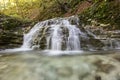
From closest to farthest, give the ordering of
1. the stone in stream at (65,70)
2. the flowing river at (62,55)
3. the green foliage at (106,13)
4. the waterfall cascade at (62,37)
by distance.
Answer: the stone in stream at (65,70) → the flowing river at (62,55) → the waterfall cascade at (62,37) → the green foliage at (106,13)

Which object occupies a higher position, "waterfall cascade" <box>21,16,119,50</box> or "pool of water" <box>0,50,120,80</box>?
"waterfall cascade" <box>21,16,119,50</box>

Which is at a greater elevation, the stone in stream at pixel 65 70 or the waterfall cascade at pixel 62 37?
the waterfall cascade at pixel 62 37

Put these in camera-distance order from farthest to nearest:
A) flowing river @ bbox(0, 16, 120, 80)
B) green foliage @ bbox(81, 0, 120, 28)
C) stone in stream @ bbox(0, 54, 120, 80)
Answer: green foliage @ bbox(81, 0, 120, 28), flowing river @ bbox(0, 16, 120, 80), stone in stream @ bbox(0, 54, 120, 80)

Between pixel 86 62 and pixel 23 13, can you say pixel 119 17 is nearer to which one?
pixel 86 62

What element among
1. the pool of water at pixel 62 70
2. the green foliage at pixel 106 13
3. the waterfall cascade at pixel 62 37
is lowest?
the pool of water at pixel 62 70

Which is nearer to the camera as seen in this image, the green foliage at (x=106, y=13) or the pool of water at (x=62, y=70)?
the pool of water at (x=62, y=70)

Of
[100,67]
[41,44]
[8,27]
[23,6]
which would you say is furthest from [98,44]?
[23,6]

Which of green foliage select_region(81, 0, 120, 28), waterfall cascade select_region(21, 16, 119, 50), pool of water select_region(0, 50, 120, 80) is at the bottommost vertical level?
pool of water select_region(0, 50, 120, 80)

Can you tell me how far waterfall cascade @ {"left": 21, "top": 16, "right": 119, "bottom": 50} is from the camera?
709cm

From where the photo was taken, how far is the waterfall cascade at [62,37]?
7086 mm

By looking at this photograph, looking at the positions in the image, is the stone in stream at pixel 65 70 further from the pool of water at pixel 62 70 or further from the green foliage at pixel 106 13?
the green foliage at pixel 106 13

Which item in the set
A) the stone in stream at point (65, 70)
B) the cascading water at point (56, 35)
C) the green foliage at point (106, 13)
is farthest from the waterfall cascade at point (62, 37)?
the stone in stream at point (65, 70)

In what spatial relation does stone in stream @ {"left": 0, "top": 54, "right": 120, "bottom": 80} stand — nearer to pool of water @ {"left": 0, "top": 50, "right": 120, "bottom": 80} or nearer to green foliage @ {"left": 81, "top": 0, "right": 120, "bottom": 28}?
pool of water @ {"left": 0, "top": 50, "right": 120, "bottom": 80}

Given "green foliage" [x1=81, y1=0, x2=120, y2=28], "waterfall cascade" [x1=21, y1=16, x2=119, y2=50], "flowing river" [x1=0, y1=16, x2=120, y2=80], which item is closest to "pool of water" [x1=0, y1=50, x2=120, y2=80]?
"flowing river" [x1=0, y1=16, x2=120, y2=80]
